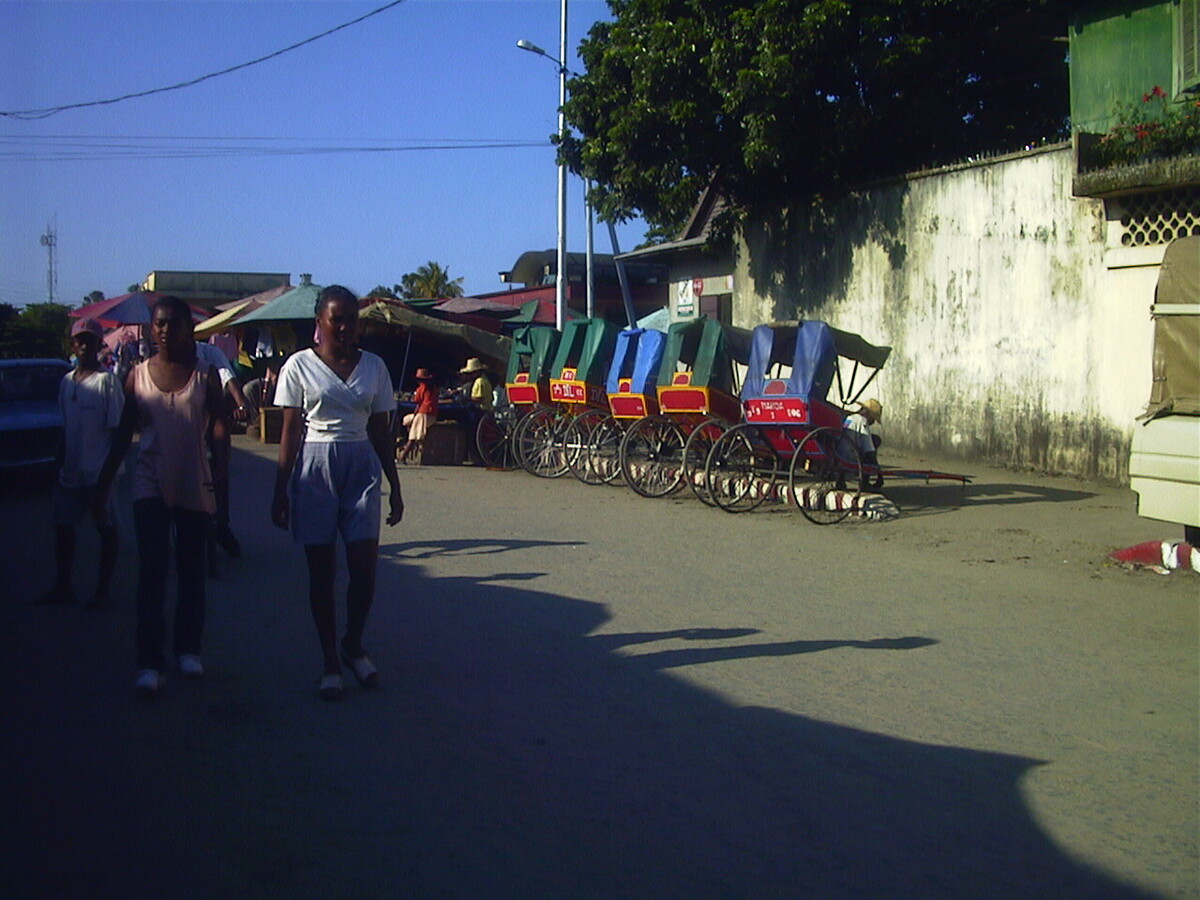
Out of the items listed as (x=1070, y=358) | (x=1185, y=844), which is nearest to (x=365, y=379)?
(x=1185, y=844)

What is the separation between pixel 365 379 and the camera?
552 cm

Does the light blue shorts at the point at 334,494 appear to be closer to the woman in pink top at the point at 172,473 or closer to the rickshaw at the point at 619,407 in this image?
the woman in pink top at the point at 172,473

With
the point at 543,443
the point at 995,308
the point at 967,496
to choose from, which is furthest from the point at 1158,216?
the point at 543,443

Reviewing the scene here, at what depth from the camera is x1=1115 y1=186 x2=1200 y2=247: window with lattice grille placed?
13.1 m

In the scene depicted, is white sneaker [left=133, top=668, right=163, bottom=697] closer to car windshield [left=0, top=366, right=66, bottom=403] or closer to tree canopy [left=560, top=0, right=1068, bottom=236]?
car windshield [left=0, top=366, right=66, bottom=403]

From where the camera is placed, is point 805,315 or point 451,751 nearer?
point 451,751

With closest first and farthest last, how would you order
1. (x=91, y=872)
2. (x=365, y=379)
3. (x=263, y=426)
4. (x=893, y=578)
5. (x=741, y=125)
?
1. (x=91, y=872)
2. (x=365, y=379)
3. (x=893, y=578)
4. (x=741, y=125)
5. (x=263, y=426)

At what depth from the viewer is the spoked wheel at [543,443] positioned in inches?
651

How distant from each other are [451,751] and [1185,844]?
9.11 ft

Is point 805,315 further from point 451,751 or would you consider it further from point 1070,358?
point 451,751

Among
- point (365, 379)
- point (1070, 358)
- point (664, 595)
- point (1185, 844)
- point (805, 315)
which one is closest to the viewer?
point (1185, 844)

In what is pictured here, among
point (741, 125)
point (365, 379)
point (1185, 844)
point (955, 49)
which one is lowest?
point (1185, 844)

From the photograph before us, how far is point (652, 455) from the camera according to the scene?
14.3 meters

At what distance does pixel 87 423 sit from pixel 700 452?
7.67 meters
